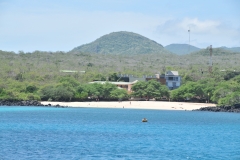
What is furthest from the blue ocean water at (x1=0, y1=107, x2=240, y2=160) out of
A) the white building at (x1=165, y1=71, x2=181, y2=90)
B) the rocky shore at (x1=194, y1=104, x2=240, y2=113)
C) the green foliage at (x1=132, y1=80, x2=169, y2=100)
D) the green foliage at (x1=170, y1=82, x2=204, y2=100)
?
the white building at (x1=165, y1=71, x2=181, y2=90)

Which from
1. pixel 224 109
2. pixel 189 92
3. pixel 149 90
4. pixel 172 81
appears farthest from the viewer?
pixel 172 81

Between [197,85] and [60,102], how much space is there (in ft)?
98.3

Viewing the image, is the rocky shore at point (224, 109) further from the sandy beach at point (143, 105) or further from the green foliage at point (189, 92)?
the green foliage at point (189, 92)

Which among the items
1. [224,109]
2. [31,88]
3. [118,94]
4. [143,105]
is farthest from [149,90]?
[31,88]

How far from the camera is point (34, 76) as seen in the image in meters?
134

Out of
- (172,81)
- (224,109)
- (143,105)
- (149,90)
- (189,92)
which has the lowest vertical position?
(224,109)

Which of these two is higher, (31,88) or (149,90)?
(31,88)

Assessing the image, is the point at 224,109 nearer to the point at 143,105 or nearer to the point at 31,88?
the point at 143,105

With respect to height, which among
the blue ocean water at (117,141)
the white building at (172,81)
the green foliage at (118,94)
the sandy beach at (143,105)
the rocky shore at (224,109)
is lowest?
the blue ocean water at (117,141)

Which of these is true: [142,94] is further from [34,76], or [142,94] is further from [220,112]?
[34,76]

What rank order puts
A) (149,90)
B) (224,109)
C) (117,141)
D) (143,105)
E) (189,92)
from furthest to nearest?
(149,90) < (189,92) < (143,105) < (224,109) < (117,141)

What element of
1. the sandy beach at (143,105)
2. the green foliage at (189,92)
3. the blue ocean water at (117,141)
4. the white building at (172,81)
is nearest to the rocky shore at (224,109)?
the sandy beach at (143,105)

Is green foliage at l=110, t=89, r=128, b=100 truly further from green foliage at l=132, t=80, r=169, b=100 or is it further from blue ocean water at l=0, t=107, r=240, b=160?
blue ocean water at l=0, t=107, r=240, b=160

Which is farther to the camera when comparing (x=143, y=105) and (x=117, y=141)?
(x=143, y=105)
